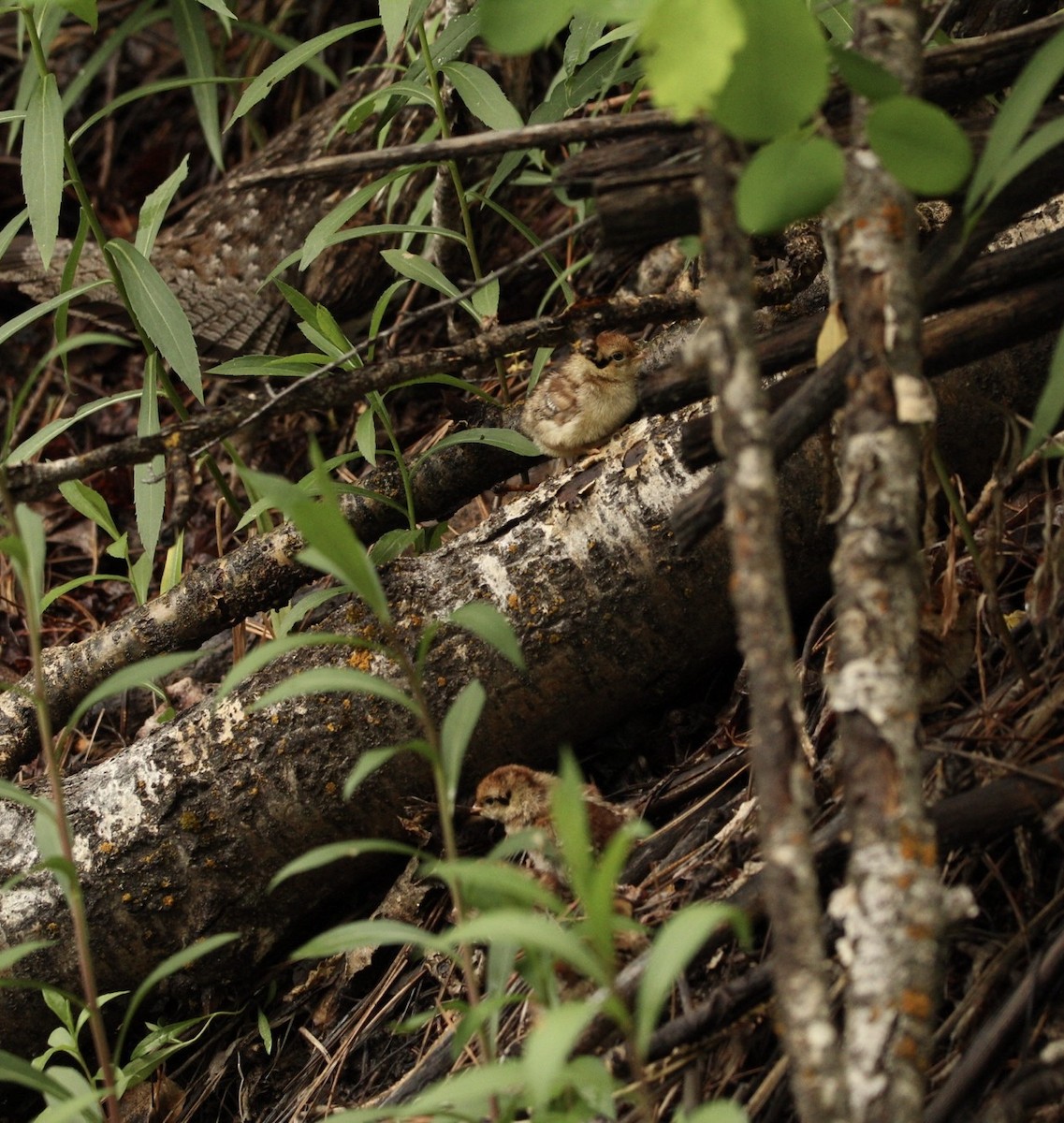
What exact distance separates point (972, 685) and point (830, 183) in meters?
1.08

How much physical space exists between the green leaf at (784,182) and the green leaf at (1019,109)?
23 centimetres

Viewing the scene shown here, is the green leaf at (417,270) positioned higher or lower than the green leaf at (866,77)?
lower

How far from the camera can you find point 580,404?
2803mm

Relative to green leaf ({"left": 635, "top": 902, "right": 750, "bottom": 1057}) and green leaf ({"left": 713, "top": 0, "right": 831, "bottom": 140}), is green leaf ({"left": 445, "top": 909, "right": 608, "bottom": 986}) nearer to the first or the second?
green leaf ({"left": 635, "top": 902, "right": 750, "bottom": 1057})

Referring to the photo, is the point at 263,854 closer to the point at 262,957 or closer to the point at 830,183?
the point at 262,957

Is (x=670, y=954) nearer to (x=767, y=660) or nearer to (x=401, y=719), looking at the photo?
(x=767, y=660)

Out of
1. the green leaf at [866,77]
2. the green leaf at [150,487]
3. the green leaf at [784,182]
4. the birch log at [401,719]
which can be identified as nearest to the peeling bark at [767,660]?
the green leaf at [784,182]

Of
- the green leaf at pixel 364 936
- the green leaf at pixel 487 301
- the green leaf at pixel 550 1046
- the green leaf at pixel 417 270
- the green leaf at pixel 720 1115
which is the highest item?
the green leaf at pixel 417 270

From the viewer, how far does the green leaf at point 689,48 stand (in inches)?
42.1

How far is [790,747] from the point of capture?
3.95 feet

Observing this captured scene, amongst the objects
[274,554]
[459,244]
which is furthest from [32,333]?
[274,554]

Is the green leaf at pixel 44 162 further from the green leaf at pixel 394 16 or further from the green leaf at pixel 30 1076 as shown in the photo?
the green leaf at pixel 30 1076

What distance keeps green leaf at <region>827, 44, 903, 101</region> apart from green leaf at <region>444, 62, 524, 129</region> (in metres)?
1.61

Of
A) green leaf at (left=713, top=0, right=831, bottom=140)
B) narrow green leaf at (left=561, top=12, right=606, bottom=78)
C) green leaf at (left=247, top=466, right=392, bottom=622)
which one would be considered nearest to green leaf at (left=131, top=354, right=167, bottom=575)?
narrow green leaf at (left=561, top=12, right=606, bottom=78)
